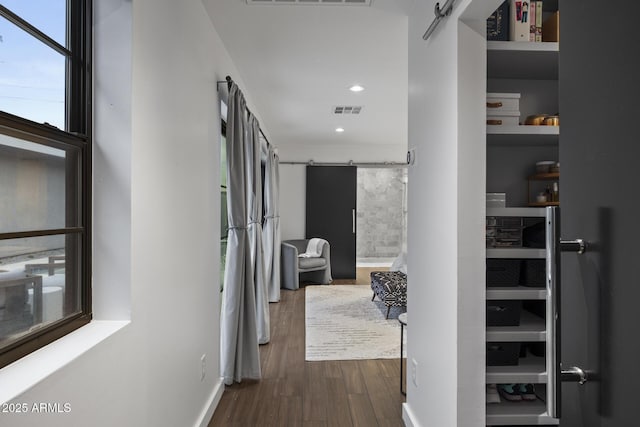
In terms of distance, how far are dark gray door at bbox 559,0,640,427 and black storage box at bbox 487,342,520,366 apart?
103 cm

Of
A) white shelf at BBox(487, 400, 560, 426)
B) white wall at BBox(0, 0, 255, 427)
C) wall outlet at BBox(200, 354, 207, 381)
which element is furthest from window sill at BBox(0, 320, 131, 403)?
white shelf at BBox(487, 400, 560, 426)

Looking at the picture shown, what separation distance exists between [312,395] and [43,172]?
89.1 inches

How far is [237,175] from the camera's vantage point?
288cm

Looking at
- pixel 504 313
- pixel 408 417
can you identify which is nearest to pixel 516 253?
pixel 504 313

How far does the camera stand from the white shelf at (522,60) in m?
1.71

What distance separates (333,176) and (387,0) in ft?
17.3

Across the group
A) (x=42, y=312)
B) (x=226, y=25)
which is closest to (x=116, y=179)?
(x=42, y=312)

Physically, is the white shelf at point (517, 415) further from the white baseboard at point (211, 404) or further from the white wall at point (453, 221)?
the white baseboard at point (211, 404)

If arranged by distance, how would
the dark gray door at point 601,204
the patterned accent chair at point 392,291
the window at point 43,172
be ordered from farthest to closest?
1. the patterned accent chair at point 392,291
2. the window at point 43,172
3. the dark gray door at point 601,204

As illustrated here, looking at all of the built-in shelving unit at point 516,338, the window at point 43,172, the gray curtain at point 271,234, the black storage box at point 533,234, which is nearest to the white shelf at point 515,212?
the built-in shelving unit at point 516,338

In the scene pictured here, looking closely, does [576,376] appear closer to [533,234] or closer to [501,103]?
[533,234]

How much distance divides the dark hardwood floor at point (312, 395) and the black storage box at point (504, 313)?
106 centimetres

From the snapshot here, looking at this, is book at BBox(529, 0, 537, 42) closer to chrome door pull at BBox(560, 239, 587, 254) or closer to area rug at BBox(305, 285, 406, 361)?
chrome door pull at BBox(560, 239, 587, 254)

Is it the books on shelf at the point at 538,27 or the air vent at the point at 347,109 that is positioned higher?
the air vent at the point at 347,109
